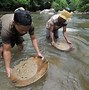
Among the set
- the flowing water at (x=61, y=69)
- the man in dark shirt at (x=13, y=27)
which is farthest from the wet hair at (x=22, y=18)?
the flowing water at (x=61, y=69)

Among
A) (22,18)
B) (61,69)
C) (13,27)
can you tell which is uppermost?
(22,18)

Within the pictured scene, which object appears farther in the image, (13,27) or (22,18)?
(13,27)

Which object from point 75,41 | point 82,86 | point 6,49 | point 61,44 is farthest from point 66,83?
point 75,41

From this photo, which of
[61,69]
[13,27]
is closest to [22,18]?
[13,27]

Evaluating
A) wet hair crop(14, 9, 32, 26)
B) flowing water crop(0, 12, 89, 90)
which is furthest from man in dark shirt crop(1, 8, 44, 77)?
flowing water crop(0, 12, 89, 90)

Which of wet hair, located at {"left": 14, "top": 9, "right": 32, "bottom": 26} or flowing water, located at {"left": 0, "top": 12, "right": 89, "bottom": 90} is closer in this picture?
wet hair, located at {"left": 14, "top": 9, "right": 32, "bottom": 26}

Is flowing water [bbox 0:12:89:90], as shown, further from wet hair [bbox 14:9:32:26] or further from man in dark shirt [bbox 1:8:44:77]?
wet hair [bbox 14:9:32:26]

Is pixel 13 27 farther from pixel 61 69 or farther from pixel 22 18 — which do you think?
pixel 61 69

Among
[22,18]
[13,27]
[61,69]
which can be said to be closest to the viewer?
[22,18]

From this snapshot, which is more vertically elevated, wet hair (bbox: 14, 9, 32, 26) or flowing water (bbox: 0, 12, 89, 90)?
wet hair (bbox: 14, 9, 32, 26)

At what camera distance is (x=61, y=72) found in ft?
16.7

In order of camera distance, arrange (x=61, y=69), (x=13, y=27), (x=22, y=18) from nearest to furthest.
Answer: (x=22, y=18)
(x=13, y=27)
(x=61, y=69)

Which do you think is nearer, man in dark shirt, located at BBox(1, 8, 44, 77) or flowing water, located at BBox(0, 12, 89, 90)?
man in dark shirt, located at BBox(1, 8, 44, 77)

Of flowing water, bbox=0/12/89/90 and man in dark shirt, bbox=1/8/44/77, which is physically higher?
man in dark shirt, bbox=1/8/44/77
